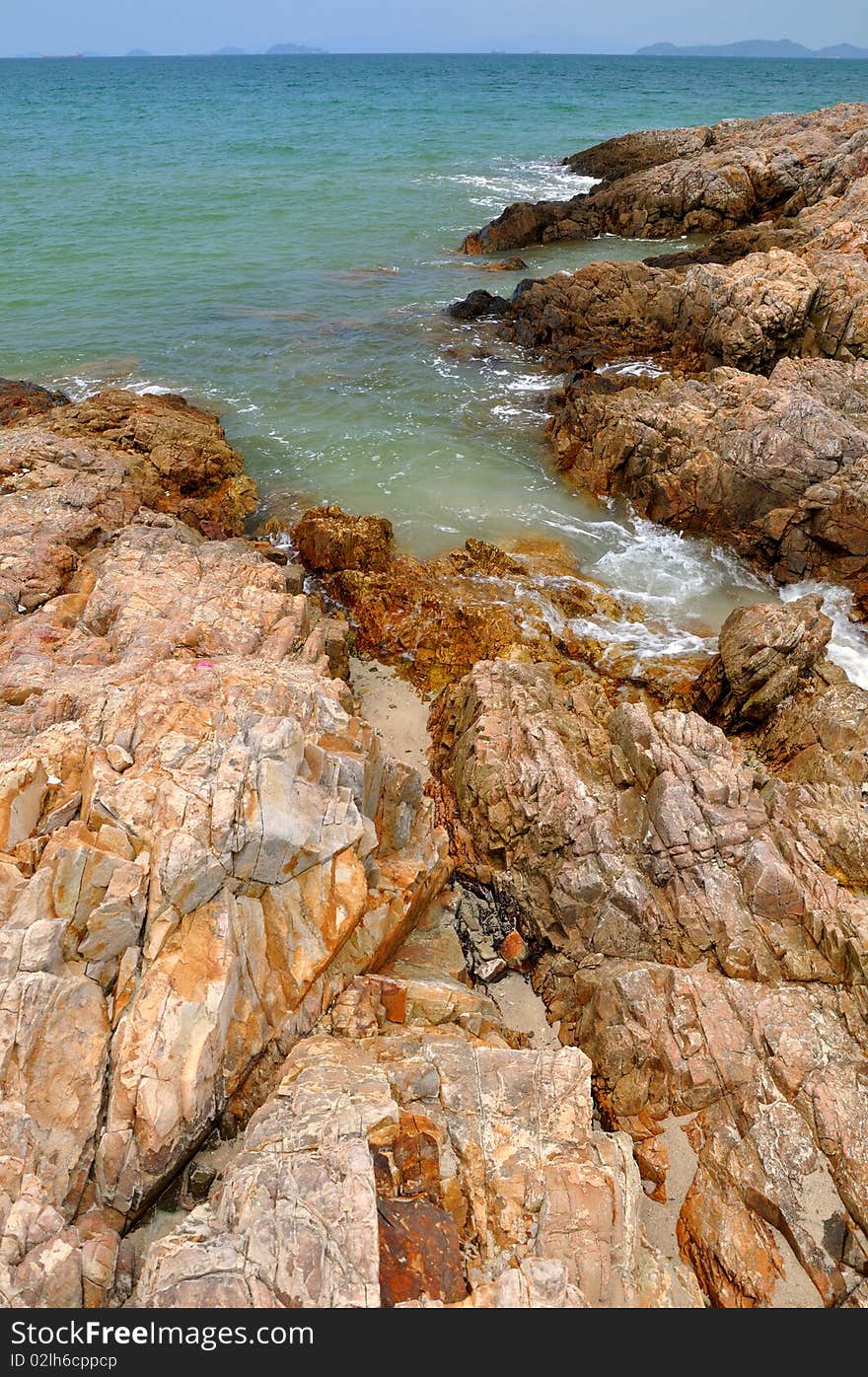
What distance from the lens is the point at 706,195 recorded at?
44500mm

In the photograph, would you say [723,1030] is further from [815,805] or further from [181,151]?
[181,151]

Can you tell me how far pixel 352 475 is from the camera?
2386cm

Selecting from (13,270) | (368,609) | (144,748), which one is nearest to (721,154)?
(13,270)

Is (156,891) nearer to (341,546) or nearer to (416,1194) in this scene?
(416,1194)

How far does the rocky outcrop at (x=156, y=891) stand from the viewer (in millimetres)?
6680

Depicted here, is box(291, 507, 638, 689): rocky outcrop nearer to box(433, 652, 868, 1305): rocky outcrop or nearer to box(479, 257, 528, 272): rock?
box(433, 652, 868, 1305): rocky outcrop

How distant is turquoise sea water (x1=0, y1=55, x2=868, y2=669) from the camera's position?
22.3 meters

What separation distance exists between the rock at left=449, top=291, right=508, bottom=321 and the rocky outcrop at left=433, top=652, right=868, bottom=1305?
26.7 m

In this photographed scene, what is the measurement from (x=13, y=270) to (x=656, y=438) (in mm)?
35236

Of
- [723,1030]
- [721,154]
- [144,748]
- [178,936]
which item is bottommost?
[723,1030]

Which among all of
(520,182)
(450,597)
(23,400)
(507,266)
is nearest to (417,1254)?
(450,597)

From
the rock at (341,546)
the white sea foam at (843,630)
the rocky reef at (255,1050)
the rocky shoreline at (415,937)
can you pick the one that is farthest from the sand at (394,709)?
the white sea foam at (843,630)

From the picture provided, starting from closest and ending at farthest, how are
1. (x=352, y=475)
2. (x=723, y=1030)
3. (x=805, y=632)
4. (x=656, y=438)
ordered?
1. (x=723, y=1030)
2. (x=805, y=632)
3. (x=656, y=438)
4. (x=352, y=475)

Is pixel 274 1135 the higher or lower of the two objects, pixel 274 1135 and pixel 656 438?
the lower
